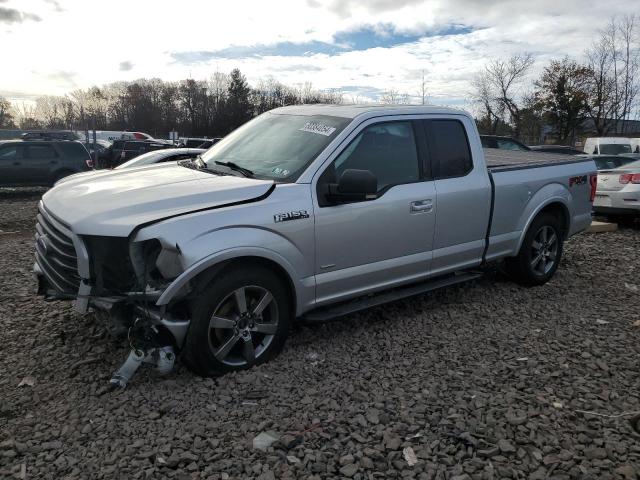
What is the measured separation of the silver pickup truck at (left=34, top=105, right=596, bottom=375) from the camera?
331 cm

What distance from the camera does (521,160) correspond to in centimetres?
608

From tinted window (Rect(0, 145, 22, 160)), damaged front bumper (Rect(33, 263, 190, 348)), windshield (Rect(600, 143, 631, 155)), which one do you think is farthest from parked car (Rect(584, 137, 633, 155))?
damaged front bumper (Rect(33, 263, 190, 348))

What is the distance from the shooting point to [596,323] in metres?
4.86

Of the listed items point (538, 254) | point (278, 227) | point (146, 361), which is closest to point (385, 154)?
point (278, 227)

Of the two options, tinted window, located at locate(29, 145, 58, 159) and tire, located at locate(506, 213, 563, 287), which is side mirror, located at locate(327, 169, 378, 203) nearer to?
tire, located at locate(506, 213, 563, 287)

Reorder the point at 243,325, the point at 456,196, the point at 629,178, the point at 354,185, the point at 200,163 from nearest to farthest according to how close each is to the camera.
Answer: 1. the point at 243,325
2. the point at 354,185
3. the point at 200,163
4. the point at 456,196
5. the point at 629,178

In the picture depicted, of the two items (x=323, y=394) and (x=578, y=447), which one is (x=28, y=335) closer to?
(x=323, y=394)

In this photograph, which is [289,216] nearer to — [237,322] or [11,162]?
[237,322]

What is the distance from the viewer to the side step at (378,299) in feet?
13.1

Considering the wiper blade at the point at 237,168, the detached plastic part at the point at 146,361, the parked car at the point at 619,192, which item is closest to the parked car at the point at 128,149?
the parked car at the point at 619,192

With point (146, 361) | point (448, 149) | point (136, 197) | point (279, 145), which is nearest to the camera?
point (146, 361)

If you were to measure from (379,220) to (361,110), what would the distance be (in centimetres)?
96

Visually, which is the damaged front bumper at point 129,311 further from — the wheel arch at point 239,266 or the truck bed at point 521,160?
the truck bed at point 521,160

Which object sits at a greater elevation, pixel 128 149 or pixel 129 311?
pixel 128 149
